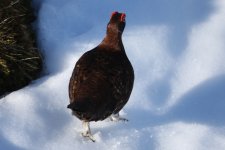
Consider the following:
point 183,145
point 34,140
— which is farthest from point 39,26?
point 183,145

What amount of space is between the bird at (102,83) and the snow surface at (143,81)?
0.75ft

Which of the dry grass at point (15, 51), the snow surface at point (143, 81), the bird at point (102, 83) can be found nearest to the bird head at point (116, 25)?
the bird at point (102, 83)

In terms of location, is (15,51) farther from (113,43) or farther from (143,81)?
(143,81)

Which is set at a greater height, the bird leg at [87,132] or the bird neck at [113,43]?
the bird neck at [113,43]

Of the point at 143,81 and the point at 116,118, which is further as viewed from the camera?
the point at 143,81

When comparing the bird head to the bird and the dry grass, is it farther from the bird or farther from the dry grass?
the dry grass

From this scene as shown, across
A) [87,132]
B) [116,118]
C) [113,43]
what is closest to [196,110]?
[116,118]

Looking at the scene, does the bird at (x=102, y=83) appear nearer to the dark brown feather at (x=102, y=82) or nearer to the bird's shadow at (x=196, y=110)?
the dark brown feather at (x=102, y=82)

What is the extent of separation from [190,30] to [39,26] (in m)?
1.46

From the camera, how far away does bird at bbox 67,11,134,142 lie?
3729 mm

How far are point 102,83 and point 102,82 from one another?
0.01m

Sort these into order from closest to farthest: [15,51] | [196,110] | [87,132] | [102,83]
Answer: [102,83] < [87,132] < [196,110] < [15,51]

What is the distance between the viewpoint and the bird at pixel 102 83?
373 cm

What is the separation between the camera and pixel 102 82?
12.9 feet
